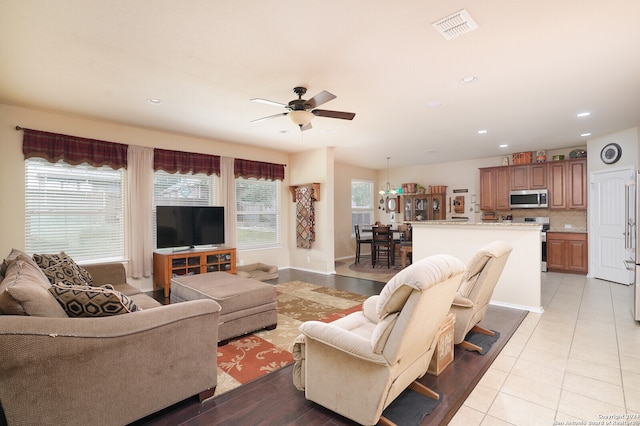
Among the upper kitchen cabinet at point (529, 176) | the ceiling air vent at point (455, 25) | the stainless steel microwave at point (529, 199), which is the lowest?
the stainless steel microwave at point (529, 199)

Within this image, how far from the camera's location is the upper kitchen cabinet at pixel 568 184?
6273 mm

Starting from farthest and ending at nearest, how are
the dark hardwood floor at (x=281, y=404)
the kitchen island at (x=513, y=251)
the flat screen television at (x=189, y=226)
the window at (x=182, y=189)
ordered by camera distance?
the window at (x=182, y=189), the flat screen television at (x=189, y=226), the kitchen island at (x=513, y=251), the dark hardwood floor at (x=281, y=404)

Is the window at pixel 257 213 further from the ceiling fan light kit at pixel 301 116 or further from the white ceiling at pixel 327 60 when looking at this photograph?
the ceiling fan light kit at pixel 301 116

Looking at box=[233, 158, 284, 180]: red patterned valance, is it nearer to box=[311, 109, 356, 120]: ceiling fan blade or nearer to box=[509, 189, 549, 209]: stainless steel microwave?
box=[311, 109, 356, 120]: ceiling fan blade

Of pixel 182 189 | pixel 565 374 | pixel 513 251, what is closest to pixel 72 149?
pixel 182 189

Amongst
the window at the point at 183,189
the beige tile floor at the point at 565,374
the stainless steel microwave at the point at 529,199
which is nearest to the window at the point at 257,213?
the window at the point at 183,189

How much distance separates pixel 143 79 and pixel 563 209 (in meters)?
8.05

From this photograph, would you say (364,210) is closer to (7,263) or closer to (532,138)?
(532,138)

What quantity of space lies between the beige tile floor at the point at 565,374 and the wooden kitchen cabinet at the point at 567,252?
247 centimetres

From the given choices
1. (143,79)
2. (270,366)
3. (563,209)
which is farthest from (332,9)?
(563,209)

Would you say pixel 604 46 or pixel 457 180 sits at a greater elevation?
pixel 604 46

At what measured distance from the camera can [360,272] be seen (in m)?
6.51

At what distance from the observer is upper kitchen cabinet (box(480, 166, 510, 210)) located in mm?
7203

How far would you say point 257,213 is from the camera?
661 centimetres
